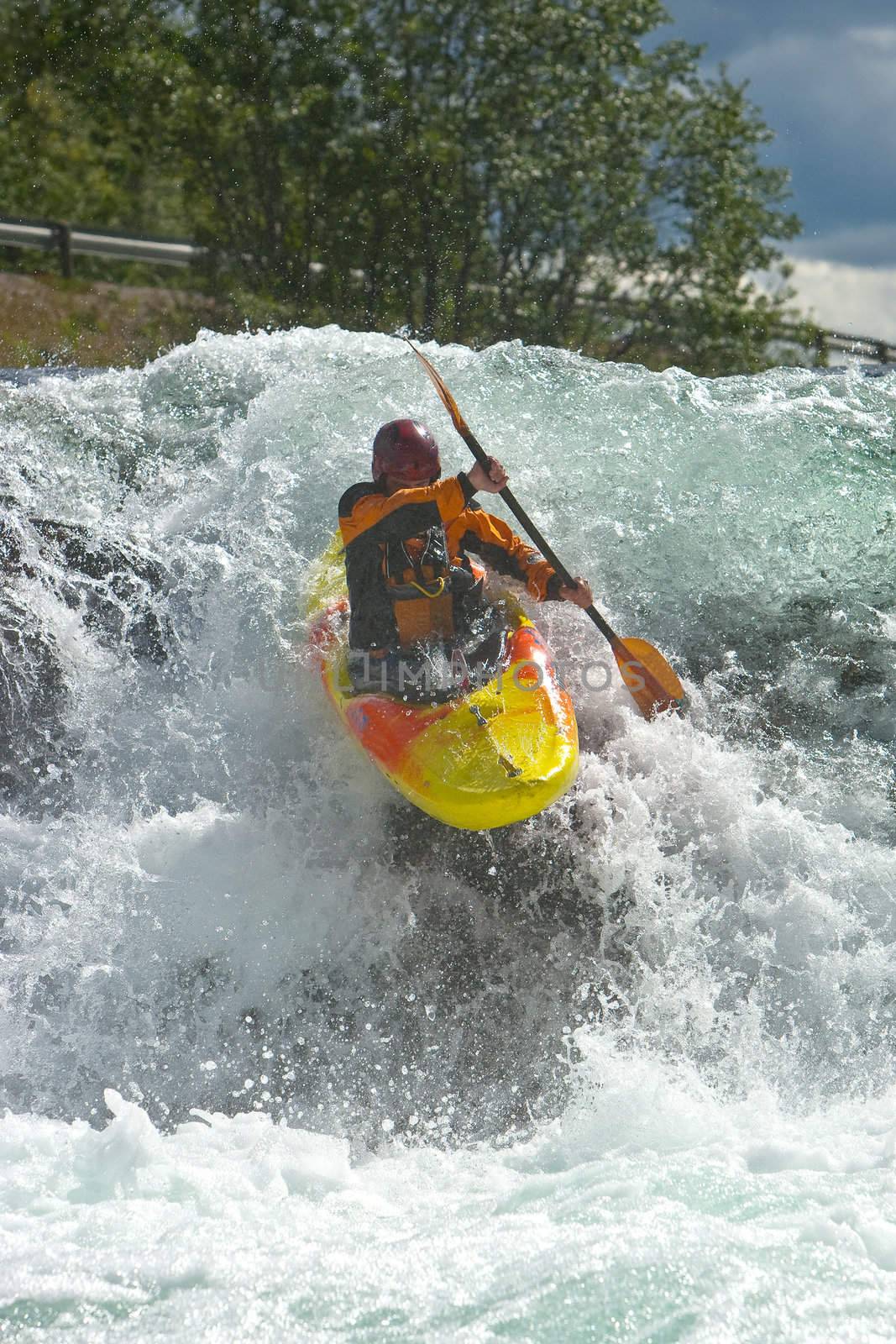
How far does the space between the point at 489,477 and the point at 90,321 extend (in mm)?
6979

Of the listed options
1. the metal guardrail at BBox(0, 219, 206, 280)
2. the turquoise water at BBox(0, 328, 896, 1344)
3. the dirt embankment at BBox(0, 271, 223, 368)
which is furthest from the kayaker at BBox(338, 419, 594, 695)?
the metal guardrail at BBox(0, 219, 206, 280)

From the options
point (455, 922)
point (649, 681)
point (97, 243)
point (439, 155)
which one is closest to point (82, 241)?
point (97, 243)

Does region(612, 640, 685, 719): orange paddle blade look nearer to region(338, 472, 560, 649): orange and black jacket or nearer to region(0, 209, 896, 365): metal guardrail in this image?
region(338, 472, 560, 649): orange and black jacket

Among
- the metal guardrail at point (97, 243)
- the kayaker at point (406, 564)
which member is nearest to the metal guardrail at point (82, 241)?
the metal guardrail at point (97, 243)

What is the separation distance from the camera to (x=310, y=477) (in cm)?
517

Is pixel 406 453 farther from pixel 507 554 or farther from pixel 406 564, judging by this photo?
pixel 507 554

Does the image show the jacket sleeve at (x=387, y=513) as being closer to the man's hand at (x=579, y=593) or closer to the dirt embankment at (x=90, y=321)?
the man's hand at (x=579, y=593)

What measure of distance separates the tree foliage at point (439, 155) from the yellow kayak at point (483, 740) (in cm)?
645

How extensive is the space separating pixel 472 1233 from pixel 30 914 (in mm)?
1754

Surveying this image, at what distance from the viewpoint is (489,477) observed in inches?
155

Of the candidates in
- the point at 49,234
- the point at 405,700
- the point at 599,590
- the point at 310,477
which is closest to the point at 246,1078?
the point at 405,700

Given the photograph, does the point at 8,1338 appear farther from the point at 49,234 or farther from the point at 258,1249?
the point at 49,234

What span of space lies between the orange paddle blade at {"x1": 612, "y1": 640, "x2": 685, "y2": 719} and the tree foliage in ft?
20.4

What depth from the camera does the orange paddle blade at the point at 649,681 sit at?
4.15 metres
